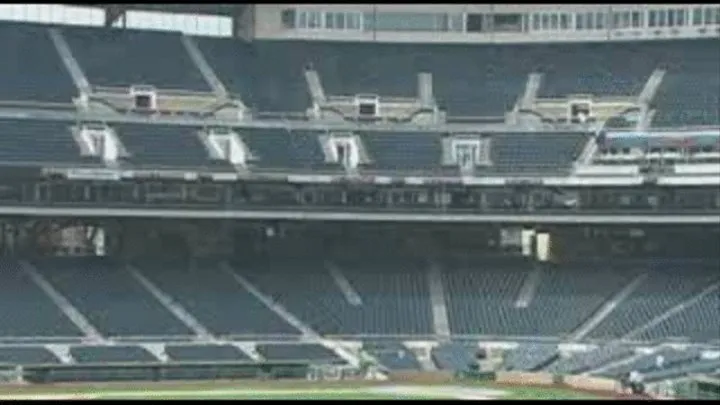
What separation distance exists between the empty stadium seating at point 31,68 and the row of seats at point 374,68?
0.05m

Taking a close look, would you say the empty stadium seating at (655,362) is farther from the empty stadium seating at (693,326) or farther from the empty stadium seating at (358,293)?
the empty stadium seating at (358,293)

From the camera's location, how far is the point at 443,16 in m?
77.1

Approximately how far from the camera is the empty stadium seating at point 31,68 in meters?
68.2

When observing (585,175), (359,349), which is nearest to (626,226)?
(585,175)

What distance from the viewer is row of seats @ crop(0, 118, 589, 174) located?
214 ft

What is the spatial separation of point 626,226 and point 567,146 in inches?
178

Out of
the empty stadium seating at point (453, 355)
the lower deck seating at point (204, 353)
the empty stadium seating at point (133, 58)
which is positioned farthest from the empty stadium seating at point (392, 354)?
the empty stadium seating at point (133, 58)

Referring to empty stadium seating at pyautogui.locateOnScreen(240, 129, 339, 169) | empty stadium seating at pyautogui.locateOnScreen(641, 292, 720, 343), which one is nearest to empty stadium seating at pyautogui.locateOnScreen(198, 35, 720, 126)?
empty stadium seating at pyautogui.locateOnScreen(240, 129, 339, 169)

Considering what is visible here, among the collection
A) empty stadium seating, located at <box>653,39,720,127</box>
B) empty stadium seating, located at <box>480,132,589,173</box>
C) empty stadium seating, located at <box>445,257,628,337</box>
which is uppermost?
empty stadium seating, located at <box>653,39,720,127</box>

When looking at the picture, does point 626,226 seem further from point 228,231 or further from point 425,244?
point 228,231

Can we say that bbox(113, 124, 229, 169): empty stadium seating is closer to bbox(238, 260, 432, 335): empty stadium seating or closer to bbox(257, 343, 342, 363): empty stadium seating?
bbox(238, 260, 432, 335): empty stadium seating

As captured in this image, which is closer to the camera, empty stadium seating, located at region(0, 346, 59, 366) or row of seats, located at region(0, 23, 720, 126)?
empty stadium seating, located at region(0, 346, 59, 366)

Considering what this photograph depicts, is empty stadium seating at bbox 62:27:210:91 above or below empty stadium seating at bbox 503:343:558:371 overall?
above

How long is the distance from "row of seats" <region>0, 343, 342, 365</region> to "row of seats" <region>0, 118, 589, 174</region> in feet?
28.6
